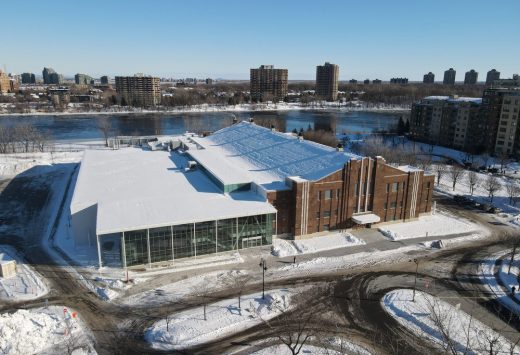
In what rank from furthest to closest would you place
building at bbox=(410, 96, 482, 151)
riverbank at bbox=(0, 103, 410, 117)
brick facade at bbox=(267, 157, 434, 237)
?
riverbank at bbox=(0, 103, 410, 117) → building at bbox=(410, 96, 482, 151) → brick facade at bbox=(267, 157, 434, 237)

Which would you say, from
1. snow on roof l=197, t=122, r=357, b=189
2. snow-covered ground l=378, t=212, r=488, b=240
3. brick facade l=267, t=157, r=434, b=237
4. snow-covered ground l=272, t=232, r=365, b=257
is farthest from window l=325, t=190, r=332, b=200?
snow-covered ground l=378, t=212, r=488, b=240

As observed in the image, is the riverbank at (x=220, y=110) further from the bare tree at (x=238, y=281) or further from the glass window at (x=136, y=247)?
the bare tree at (x=238, y=281)

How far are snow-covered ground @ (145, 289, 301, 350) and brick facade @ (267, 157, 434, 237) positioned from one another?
383 inches

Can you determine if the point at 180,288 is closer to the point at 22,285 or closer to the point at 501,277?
the point at 22,285

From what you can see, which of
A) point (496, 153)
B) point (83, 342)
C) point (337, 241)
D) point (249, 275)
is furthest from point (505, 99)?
point (83, 342)

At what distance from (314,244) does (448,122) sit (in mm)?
70470

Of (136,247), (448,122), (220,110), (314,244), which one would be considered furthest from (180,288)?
(220,110)

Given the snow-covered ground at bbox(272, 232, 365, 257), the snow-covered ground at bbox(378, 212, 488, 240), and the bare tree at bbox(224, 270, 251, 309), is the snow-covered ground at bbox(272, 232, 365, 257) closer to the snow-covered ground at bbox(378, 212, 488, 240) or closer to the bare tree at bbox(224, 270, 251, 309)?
the snow-covered ground at bbox(378, 212, 488, 240)

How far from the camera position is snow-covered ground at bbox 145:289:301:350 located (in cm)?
2166

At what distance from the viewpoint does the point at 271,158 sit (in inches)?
1750

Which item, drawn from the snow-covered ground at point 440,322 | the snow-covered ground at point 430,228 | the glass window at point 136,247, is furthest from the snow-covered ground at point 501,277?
the glass window at point 136,247

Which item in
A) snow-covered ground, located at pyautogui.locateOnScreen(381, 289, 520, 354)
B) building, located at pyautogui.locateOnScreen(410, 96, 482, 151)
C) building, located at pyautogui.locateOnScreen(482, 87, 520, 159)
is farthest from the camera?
building, located at pyautogui.locateOnScreen(410, 96, 482, 151)

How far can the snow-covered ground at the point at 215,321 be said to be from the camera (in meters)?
21.7

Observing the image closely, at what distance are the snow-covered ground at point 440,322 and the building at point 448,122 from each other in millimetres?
66356
